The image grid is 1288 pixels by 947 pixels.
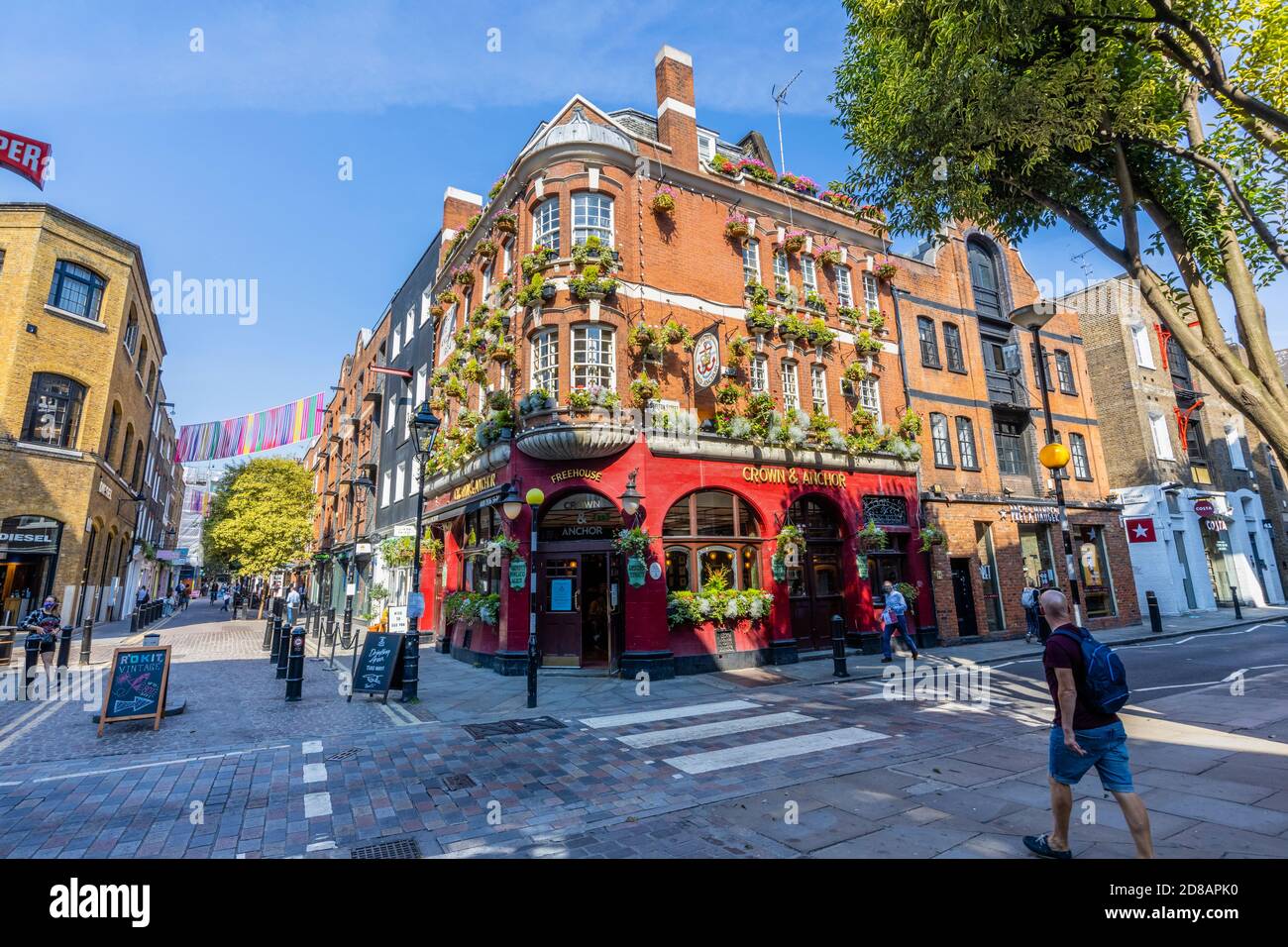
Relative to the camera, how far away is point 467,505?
1717cm

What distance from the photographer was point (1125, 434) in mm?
26188

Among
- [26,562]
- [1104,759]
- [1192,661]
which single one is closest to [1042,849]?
[1104,759]

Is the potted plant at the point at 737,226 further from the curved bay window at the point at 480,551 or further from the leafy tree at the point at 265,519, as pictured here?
the leafy tree at the point at 265,519

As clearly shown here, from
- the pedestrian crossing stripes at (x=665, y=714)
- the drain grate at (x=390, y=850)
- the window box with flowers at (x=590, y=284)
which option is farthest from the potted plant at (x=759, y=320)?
the drain grate at (x=390, y=850)

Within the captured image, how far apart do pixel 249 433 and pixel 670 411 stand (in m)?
35.4

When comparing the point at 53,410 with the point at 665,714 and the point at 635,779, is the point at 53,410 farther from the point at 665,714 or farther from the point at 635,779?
the point at 635,779

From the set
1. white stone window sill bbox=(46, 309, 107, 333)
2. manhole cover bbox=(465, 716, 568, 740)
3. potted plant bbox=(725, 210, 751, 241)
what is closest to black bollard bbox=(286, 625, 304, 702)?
manhole cover bbox=(465, 716, 568, 740)

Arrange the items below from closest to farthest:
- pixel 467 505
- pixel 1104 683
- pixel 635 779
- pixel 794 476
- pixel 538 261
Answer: pixel 1104 683
pixel 635 779
pixel 538 261
pixel 794 476
pixel 467 505

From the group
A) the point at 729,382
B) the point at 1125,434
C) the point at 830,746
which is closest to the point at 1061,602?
the point at 830,746

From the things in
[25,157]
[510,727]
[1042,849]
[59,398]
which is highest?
[25,157]

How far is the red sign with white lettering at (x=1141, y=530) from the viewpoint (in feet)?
79.3

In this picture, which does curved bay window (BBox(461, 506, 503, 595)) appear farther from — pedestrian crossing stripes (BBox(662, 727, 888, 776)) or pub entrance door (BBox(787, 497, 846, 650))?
pedestrian crossing stripes (BBox(662, 727, 888, 776))

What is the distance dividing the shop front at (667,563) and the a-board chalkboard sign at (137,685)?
6256 mm
